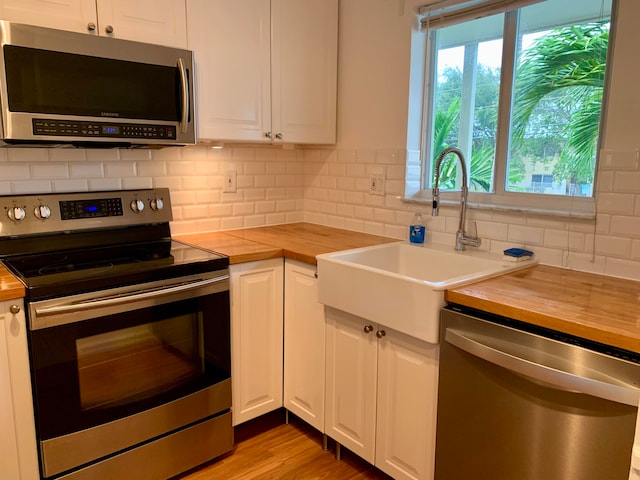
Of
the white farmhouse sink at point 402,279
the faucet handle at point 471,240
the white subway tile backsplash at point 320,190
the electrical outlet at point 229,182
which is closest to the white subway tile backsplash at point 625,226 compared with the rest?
the white subway tile backsplash at point 320,190

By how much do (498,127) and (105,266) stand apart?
1.70 meters

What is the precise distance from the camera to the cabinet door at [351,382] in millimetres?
1832

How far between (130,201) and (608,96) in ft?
6.37

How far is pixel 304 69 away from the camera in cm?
246

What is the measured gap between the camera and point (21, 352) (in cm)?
150

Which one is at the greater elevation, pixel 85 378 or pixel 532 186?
pixel 532 186

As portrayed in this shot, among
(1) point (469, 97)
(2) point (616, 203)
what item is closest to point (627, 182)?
(2) point (616, 203)

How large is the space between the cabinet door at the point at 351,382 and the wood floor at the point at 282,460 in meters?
0.13

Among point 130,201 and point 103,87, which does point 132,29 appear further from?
point 130,201

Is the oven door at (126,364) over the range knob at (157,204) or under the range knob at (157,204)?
under

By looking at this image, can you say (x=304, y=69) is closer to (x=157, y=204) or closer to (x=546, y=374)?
(x=157, y=204)

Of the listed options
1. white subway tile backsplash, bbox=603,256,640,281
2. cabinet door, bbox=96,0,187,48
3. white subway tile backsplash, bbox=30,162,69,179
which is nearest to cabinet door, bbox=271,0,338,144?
cabinet door, bbox=96,0,187,48

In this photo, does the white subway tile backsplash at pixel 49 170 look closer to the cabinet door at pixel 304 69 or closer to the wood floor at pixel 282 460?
the cabinet door at pixel 304 69

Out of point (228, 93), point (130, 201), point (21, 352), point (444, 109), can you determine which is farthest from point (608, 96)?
point (21, 352)
